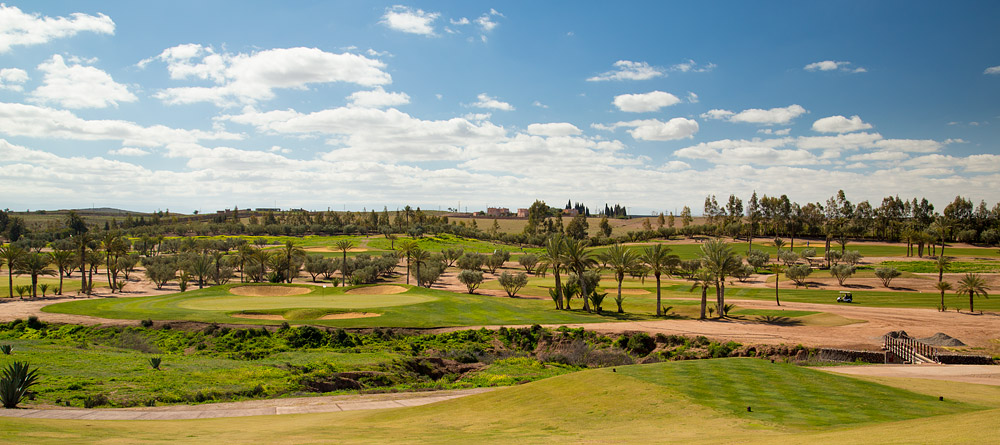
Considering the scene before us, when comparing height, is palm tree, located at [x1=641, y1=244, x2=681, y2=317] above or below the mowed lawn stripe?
above

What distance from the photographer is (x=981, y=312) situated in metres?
46.0

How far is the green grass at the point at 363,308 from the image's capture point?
38.1 metres

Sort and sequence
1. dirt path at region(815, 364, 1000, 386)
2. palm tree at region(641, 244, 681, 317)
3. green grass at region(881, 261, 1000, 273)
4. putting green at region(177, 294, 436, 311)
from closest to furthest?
dirt path at region(815, 364, 1000, 386), putting green at region(177, 294, 436, 311), palm tree at region(641, 244, 681, 317), green grass at region(881, 261, 1000, 273)

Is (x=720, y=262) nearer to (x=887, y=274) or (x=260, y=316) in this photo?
(x=260, y=316)

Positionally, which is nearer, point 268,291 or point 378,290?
point 268,291

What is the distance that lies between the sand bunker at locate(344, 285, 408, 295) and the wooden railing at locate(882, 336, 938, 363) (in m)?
40.6

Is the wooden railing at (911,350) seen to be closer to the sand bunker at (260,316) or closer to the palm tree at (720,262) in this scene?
the palm tree at (720,262)

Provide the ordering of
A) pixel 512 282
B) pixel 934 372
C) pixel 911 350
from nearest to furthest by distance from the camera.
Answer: pixel 934 372 < pixel 911 350 < pixel 512 282

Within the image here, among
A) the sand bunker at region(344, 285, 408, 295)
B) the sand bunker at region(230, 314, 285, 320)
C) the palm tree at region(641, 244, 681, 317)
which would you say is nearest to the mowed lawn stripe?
the palm tree at region(641, 244, 681, 317)

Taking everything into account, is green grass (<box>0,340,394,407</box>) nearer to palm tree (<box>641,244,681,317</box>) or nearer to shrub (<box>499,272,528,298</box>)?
palm tree (<box>641,244,681,317</box>)

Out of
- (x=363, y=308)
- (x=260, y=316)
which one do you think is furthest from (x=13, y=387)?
(x=363, y=308)

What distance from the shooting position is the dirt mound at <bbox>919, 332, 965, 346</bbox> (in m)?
32.0

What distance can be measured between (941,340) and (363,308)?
4049cm

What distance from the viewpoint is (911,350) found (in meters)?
29.2
